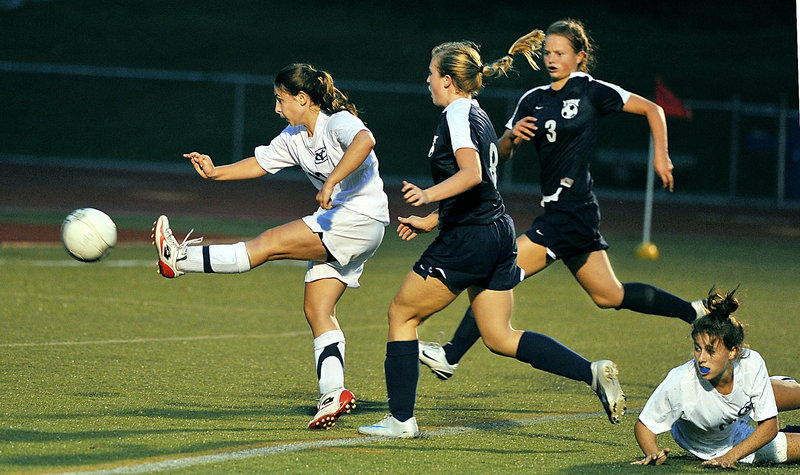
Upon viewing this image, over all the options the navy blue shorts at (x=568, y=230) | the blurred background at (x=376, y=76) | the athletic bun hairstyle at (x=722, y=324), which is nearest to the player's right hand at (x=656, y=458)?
the athletic bun hairstyle at (x=722, y=324)

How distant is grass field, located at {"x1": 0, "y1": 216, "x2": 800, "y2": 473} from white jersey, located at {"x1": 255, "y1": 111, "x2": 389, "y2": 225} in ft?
3.72

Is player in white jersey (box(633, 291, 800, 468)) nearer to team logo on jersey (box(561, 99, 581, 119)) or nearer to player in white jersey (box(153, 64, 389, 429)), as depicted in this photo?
player in white jersey (box(153, 64, 389, 429))

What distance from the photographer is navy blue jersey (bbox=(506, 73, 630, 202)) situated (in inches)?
274

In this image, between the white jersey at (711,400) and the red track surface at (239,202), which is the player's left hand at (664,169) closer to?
the white jersey at (711,400)

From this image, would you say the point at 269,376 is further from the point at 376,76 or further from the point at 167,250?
the point at 376,76

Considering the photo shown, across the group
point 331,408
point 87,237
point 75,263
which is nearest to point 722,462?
point 331,408

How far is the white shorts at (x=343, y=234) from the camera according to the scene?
5.99 meters

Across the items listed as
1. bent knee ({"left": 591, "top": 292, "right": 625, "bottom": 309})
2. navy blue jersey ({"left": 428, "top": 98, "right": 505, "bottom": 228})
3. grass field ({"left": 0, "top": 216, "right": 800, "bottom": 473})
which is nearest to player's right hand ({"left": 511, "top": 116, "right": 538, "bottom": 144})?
navy blue jersey ({"left": 428, "top": 98, "right": 505, "bottom": 228})

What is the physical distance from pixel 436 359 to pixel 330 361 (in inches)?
34.2

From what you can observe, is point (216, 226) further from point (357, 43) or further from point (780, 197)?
point (357, 43)

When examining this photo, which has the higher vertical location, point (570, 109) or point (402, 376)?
point (570, 109)

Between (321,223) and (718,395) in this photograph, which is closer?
(718,395)

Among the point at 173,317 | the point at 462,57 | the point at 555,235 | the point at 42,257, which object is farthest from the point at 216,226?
the point at 462,57

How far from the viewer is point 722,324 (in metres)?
5.04
